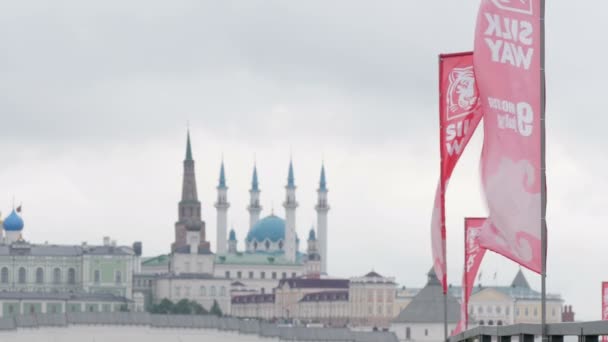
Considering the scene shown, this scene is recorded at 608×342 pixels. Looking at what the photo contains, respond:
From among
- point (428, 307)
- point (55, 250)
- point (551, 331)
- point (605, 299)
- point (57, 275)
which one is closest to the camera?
point (551, 331)

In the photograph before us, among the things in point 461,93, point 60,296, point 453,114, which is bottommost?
point 453,114

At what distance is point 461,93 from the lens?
1969cm

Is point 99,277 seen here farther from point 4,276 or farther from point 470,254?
point 470,254

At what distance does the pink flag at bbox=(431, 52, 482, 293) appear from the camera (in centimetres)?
1933

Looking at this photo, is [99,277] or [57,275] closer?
[99,277]

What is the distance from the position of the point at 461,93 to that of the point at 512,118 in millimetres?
7014

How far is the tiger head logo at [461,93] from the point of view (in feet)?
63.6

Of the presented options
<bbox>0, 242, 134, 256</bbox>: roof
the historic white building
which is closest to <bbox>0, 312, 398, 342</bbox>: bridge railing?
the historic white building

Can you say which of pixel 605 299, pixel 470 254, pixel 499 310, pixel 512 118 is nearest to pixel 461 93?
pixel 470 254

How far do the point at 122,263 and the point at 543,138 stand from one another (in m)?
185

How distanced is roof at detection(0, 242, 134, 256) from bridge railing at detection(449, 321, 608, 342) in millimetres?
181936

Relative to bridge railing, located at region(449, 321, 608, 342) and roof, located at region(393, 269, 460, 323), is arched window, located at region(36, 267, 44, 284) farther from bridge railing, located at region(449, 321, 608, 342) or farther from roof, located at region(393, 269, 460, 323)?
bridge railing, located at region(449, 321, 608, 342)

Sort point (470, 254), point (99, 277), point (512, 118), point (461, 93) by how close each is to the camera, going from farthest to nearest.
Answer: point (99, 277) < point (470, 254) < point (461, 93) < point (512, 118)

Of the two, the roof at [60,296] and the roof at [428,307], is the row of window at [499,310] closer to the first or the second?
the roof at [60,296]
